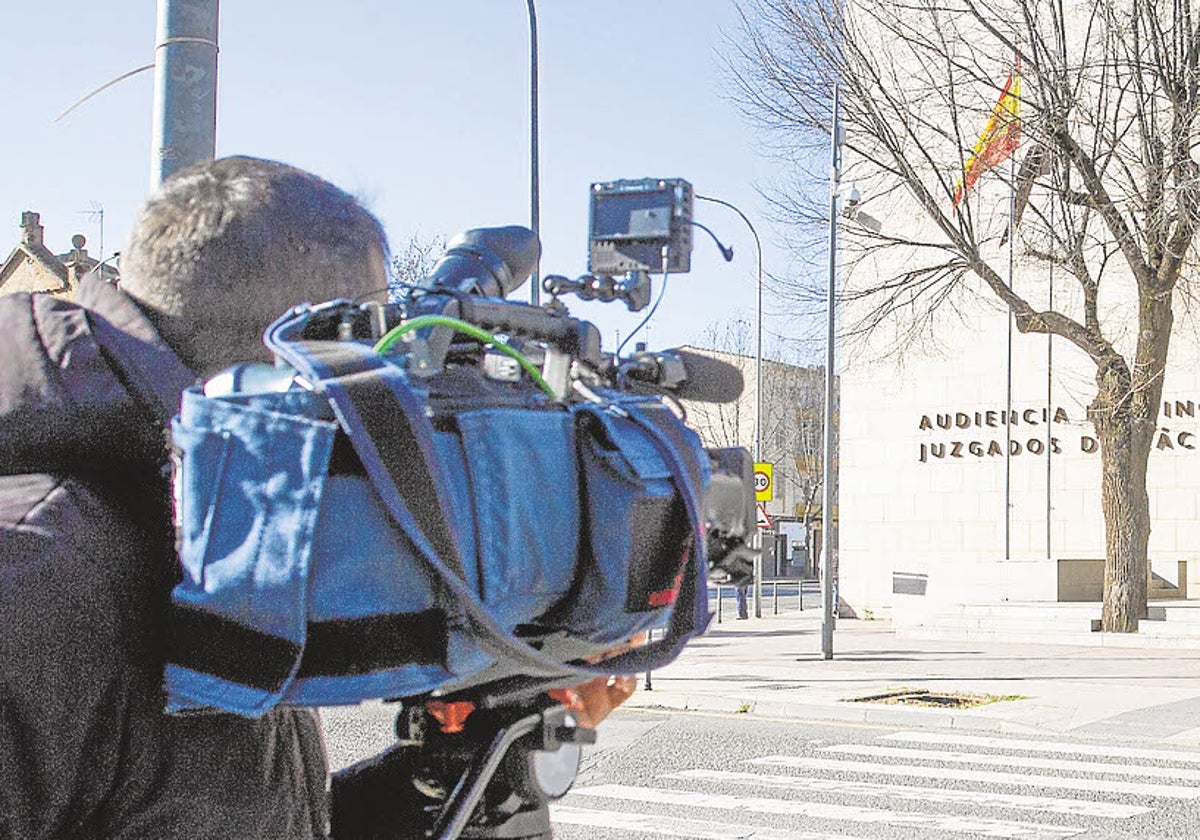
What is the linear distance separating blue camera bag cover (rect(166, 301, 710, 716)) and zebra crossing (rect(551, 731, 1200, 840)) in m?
6.30

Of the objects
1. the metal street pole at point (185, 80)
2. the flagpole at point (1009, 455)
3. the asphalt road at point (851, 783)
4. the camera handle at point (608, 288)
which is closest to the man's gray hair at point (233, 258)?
the camera handle at point (608, 288)

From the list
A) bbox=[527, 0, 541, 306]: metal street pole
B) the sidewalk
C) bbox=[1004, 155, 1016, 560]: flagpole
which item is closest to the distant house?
bbox=[1004, 155, 1016, 560]: flagpole

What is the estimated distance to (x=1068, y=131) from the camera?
18812mm

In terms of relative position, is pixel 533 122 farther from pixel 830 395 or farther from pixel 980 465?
pixel 980 465

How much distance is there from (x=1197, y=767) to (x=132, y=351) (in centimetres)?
1000

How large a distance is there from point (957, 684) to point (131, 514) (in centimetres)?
1442

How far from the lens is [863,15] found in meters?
21.0

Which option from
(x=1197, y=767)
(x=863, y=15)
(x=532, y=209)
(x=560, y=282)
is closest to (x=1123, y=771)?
(x=1197, y=767)

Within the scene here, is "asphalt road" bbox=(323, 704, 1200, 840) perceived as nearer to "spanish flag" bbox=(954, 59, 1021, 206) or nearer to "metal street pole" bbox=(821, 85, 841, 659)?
"metal street pole" bbox=(821, 85, 841, 659)

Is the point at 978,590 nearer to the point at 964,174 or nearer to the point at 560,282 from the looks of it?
the point at 964,174

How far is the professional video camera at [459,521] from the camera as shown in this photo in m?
1.19

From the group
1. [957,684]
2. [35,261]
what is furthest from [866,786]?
[35,261]

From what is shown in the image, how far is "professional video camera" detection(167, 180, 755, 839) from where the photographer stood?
1.19 metres

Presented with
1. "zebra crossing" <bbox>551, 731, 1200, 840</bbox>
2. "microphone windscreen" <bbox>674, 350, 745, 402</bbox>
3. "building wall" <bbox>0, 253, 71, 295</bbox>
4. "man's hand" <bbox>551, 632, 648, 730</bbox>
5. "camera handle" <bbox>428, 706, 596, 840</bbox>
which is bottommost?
"zebra crossing" <bbox>551, 731, 1200, 840</bbox>
